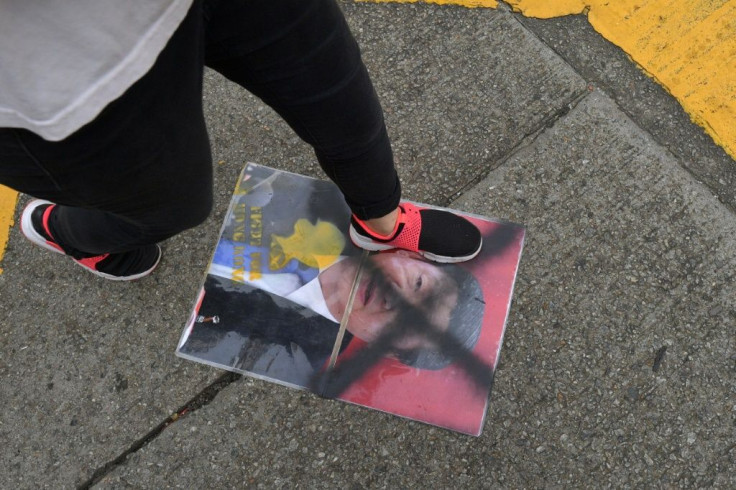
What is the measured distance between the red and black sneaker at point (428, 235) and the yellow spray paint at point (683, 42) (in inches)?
35.4

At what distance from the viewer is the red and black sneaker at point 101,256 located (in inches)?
68.9

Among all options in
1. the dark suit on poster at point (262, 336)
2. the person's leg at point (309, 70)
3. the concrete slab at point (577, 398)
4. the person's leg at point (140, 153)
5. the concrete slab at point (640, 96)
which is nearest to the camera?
the person's leg at point (140, 153)

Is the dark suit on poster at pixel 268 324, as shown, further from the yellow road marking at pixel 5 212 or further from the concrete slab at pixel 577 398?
the yellow road marking at pixel 5 212

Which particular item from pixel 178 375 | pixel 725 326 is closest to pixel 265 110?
pixel 178 375

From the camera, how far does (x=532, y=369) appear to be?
1.72 metres

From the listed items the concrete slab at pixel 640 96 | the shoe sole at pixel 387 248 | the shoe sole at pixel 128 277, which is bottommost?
the shoe sole at pixel 128 277

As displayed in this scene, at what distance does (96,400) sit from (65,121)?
125 cm

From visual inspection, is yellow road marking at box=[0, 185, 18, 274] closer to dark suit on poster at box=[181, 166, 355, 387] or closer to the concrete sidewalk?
the concrete sidewalk

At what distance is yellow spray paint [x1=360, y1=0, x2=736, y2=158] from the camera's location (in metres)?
1.96

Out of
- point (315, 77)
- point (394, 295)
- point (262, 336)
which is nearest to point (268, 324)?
point (262, 336)

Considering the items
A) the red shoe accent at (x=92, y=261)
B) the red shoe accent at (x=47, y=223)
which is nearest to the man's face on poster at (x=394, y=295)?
the red shoe accent at (x=92, y=261)

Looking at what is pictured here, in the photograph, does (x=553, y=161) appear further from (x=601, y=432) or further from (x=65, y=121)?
(x=65, y=121)

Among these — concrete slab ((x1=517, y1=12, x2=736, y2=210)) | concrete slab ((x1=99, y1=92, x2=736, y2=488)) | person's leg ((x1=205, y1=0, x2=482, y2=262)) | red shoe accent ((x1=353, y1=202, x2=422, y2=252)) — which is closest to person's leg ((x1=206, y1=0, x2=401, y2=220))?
person's leg ((x1=205, y1=0, x2=482, y2=262))

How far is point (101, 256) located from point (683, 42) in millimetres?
2094
